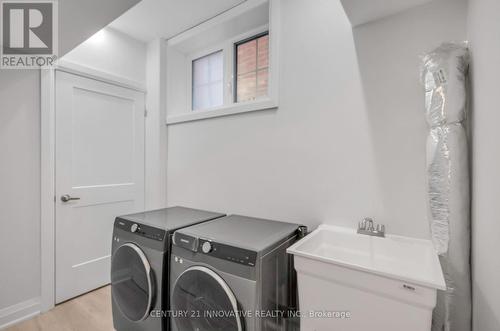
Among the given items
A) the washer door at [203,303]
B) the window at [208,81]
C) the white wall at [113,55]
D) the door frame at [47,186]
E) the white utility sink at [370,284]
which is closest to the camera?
the white utility sink at [370,284]

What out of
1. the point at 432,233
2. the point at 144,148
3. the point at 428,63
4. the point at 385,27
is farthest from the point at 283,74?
the point at 144,148

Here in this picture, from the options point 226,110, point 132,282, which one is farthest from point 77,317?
point 226,110

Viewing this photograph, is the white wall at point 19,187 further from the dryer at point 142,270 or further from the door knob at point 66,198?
the dryer at point 142,270

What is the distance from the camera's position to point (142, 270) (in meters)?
1.49

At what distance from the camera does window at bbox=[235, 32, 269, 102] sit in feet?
7.10

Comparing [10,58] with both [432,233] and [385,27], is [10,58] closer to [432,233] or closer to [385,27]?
[385,27]

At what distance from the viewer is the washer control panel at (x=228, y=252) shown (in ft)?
3.67

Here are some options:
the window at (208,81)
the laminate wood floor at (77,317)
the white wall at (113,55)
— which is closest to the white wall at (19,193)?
the laminate wood floor at (77,317)

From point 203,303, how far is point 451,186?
1.31 m

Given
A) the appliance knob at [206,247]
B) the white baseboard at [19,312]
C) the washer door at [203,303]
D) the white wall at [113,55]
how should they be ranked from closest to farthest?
the washer door at [203,303] → the appliance knob at [206,247] → the white baseboard at [19,312] → the white wall at [113,55]

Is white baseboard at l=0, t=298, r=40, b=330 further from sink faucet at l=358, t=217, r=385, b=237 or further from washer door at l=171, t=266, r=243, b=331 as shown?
sink faucet at l=358, t=217, r=385, b=237

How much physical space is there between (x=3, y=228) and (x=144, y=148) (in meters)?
1.32

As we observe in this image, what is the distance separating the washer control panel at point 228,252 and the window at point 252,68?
1.40 m

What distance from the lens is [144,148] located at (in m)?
2.72
